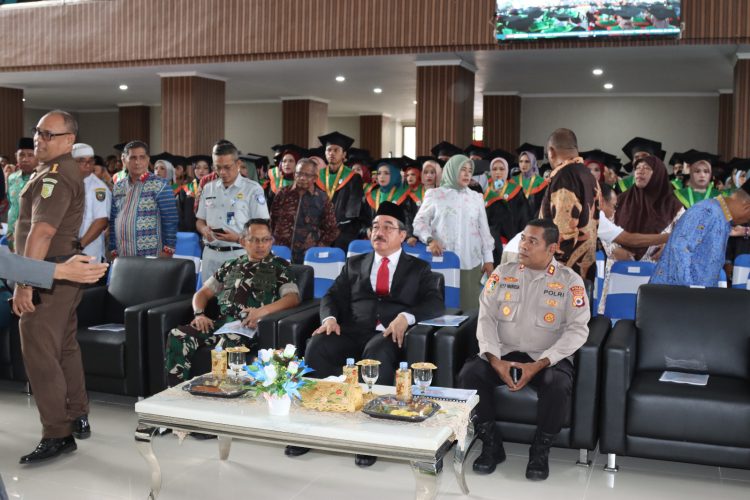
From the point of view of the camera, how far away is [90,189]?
18.6 feet

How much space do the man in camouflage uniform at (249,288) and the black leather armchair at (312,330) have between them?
0.24 m

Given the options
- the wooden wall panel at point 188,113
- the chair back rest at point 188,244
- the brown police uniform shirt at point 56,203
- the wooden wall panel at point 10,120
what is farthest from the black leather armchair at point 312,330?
the wooden wall panel at point 10,120

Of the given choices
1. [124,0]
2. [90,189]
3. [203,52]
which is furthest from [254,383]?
[124,0]

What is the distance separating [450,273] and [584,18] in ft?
18.8

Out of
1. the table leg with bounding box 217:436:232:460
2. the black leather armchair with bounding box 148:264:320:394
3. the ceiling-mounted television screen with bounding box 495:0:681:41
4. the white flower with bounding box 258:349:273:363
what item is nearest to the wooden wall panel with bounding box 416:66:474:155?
the ceiling-mounted television screen with bounding box 495:0:681:41

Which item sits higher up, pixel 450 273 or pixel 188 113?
pixel 188 113

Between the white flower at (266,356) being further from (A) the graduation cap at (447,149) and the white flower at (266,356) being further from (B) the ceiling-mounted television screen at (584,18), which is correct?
(B) the ceiling-mounted television screen at (584,18)

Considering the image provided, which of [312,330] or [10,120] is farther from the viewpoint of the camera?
[10,120]

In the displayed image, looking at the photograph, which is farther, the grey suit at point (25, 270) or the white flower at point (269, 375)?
the white flower at point (269, 375)

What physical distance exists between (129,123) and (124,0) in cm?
896

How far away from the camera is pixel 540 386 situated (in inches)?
152

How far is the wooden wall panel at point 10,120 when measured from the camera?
55.1ft

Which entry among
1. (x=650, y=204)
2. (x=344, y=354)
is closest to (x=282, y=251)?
(x=344, y=354)

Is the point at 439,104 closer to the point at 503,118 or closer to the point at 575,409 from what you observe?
the point at 503,118
